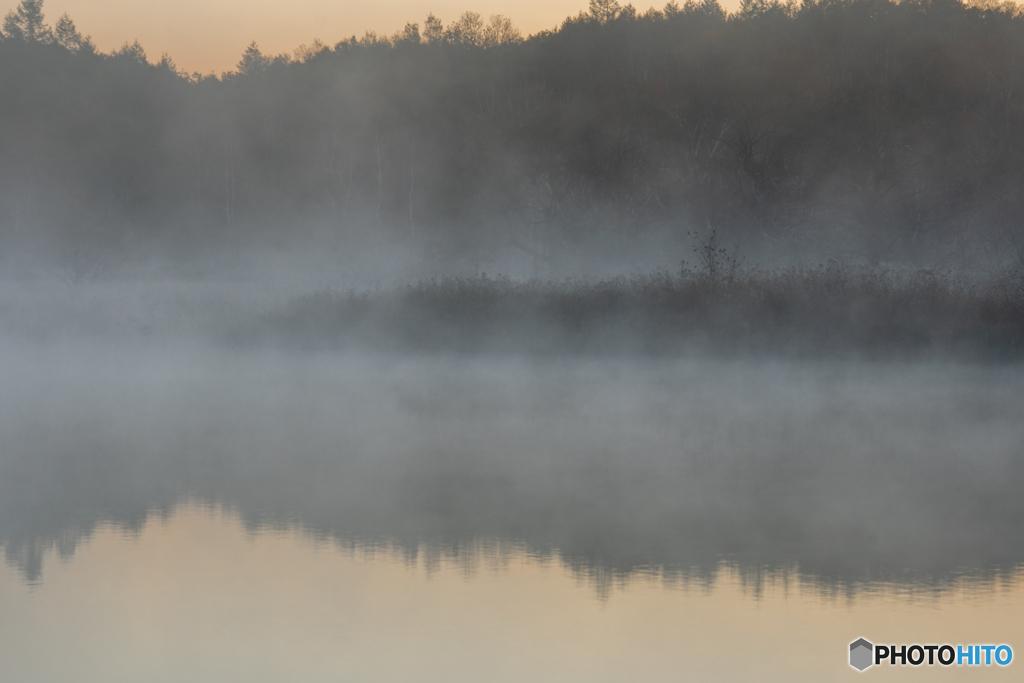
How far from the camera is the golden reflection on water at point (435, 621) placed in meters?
5.55

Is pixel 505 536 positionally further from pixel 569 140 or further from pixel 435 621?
pixel 569 140

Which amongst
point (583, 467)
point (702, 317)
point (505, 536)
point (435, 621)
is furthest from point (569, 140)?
point (435, 621)

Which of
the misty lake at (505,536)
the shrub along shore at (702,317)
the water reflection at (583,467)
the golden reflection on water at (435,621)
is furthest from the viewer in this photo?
the shrub along shore at (702,317)

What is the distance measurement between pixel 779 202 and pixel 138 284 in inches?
1092

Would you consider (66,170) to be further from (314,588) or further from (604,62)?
(314,588)

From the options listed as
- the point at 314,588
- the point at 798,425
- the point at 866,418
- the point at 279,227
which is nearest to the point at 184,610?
the point at 314,588

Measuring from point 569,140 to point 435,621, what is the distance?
38131mm

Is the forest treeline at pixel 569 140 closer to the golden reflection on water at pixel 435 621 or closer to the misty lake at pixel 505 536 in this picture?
the misty lake at pixel 505 536

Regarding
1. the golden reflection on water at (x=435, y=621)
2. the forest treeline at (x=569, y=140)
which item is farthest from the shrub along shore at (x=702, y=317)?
the golden reflection on water at (x=435, y=621)

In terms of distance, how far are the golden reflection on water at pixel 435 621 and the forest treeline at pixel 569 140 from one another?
33.3 m

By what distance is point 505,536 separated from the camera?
861cm

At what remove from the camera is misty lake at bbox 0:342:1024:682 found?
5.90 meters

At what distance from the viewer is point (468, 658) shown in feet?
18.8

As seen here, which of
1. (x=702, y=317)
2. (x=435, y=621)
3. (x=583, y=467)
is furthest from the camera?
(x=702, y=317)
